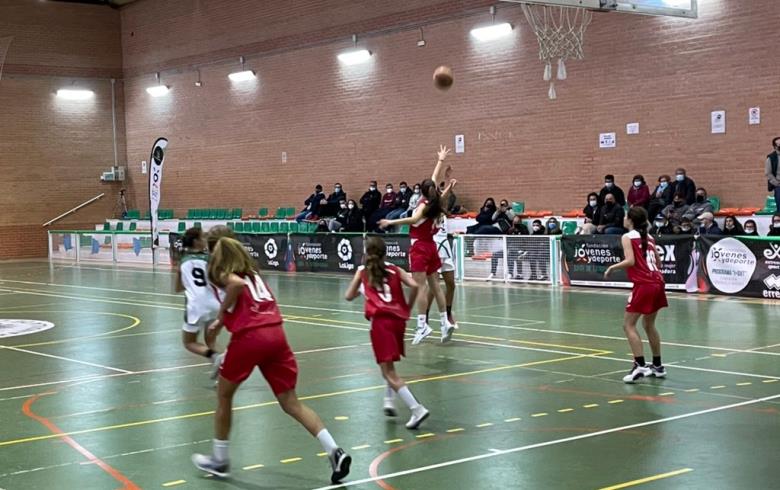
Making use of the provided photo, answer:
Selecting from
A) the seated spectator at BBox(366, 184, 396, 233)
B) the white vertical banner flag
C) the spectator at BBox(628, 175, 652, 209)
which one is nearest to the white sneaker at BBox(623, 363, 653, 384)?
the spectator at BBox(628, 175, 652, 209)

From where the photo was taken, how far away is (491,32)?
3014 centimetres

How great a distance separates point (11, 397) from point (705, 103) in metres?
19.1

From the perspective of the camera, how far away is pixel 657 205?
24875 mm

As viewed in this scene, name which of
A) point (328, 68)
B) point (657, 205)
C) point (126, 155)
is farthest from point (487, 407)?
point (126, 155)

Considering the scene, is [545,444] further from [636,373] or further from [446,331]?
[446,331]

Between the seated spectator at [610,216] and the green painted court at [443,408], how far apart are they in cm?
646

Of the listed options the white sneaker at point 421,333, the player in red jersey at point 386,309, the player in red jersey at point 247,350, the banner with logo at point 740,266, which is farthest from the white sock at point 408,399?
the banner with logo at point 740,266

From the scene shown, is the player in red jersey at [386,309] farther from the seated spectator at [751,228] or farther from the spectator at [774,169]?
the spectator at [774,169]

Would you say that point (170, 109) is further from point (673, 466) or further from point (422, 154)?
point (673, 466)

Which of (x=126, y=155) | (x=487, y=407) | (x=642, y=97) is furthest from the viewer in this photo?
(x=126, y=155)

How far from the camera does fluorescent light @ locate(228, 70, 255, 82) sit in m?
38.9

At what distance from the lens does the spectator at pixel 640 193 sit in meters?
25.4

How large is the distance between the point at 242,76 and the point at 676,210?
20.0 metres

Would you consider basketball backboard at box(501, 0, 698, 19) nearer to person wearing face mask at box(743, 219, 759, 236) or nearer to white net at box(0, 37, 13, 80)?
person wearing face mask at box(743, 219, 759, 236)
